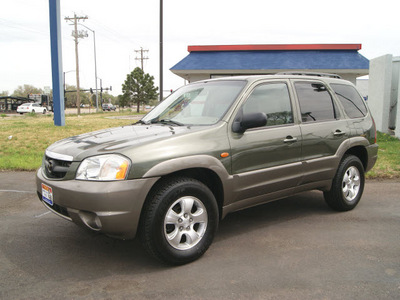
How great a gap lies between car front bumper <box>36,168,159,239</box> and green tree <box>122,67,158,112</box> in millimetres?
51857

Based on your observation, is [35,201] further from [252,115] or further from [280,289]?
[280,289]

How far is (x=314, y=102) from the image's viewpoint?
460 centimetres

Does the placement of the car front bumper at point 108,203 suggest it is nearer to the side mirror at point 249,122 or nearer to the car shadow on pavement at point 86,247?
the car shadow on pavement at point 86,247

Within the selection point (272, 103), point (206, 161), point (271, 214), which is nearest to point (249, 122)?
point (206, 161)

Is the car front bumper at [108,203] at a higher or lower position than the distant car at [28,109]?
lower

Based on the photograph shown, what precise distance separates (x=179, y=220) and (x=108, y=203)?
2.25 ft

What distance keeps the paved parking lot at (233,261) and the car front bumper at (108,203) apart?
461mm

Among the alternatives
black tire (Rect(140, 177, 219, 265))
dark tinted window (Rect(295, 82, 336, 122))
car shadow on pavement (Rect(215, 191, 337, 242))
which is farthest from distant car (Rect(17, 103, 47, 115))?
black tire (Rect(140, 177, 219, 265))

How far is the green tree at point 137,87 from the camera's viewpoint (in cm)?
5403

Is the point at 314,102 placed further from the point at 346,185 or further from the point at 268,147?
the point at 346,185

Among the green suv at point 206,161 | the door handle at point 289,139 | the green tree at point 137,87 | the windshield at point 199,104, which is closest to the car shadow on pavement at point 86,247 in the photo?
the green suv at point 206,161

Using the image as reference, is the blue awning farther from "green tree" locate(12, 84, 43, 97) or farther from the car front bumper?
"green tree" locate(12, 84, 43, 97)

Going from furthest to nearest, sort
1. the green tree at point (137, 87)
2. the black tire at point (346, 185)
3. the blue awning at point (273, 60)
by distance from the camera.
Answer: the green tree at point (137, 87) < the blue awning at point (273, 60) < the black tire at point (346, 185)

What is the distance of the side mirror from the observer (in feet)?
11.7
